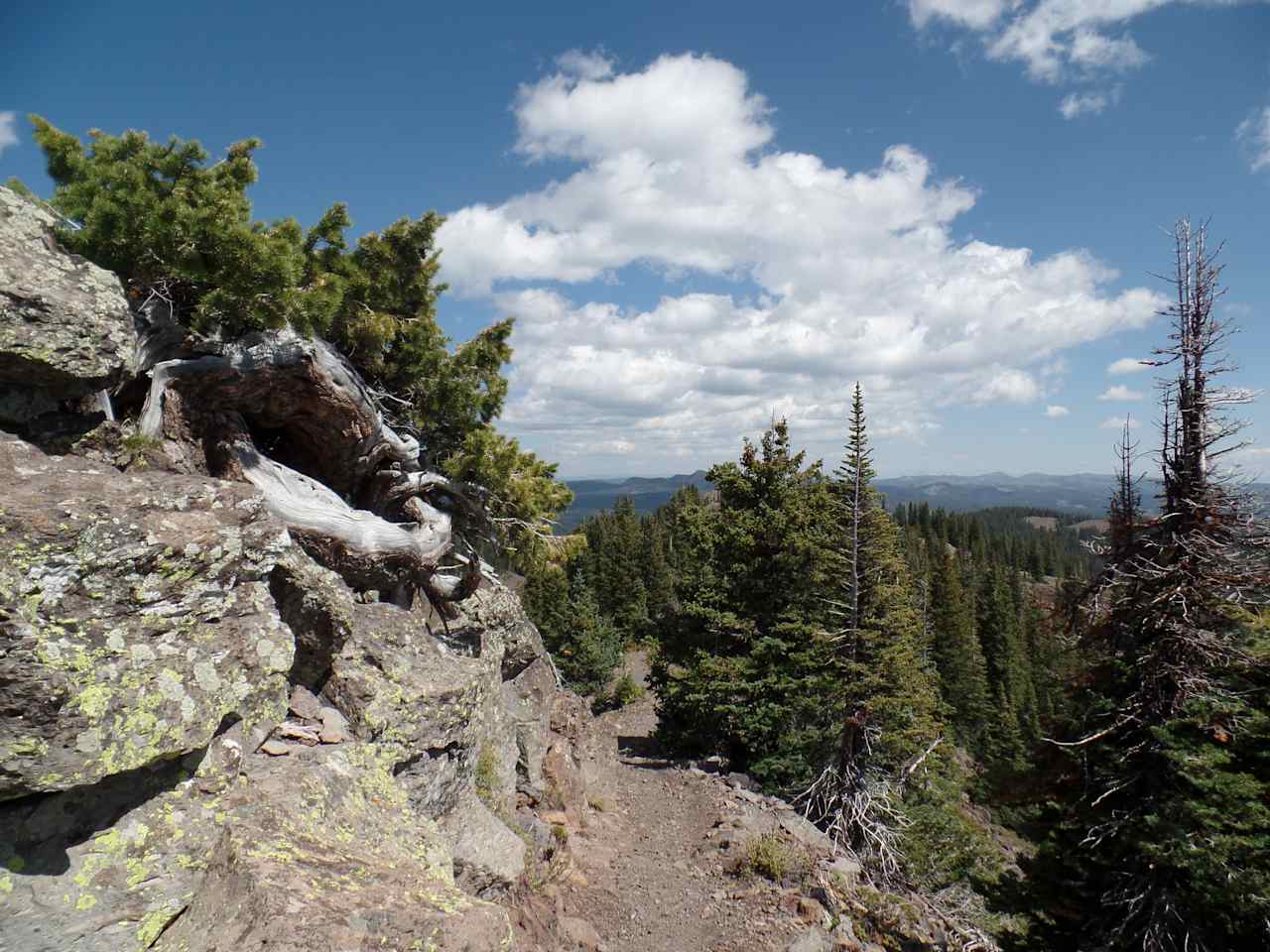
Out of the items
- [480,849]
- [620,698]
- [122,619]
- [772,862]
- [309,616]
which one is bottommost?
[620,698]

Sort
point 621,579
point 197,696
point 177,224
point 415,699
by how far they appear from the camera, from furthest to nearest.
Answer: point 621,579, point 415,699, point 177,224, point 197,696

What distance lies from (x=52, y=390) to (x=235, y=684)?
3.90 meters

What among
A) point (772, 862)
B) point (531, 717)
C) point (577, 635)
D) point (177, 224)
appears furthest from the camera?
point (577, 635)

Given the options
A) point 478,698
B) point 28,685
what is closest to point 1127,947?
point 478,698

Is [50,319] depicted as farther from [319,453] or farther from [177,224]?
[319,453]

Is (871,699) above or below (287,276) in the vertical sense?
below

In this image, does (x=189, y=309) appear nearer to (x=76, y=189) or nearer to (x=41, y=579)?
(x=76, y=189)

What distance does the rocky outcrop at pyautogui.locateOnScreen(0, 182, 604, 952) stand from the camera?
4.21 metres

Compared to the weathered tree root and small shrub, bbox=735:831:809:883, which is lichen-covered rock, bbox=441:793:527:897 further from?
small shrub, bbox=735:831:809:883

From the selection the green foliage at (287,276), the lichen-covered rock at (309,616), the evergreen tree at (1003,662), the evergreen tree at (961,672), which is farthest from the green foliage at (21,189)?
the evergreen tree at (1003,662)

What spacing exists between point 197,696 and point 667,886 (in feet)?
32.3

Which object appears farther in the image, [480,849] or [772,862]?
[772,862]

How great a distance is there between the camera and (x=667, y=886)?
1172cm

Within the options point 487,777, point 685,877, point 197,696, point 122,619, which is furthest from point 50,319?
point 685,877
